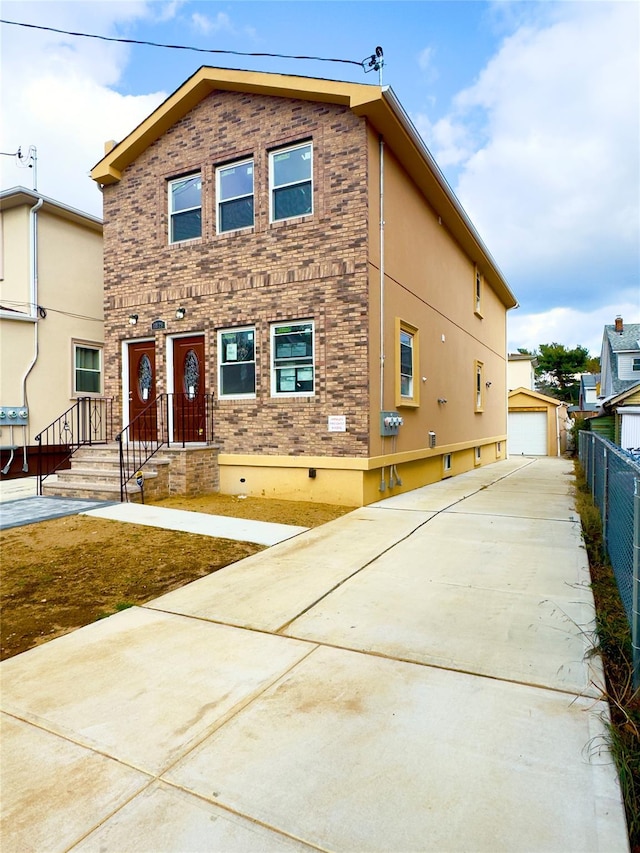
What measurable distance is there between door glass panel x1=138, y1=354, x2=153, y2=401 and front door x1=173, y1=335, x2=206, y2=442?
69 centimetres

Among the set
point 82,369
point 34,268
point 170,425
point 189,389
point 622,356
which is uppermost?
point 34,268

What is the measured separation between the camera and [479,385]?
55.3 feet

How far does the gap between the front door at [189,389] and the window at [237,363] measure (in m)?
0.45

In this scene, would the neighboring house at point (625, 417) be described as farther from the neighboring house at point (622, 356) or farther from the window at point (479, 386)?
the neighboring house at point (622, 356)

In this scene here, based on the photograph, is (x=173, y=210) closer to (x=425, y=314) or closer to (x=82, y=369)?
(x=82, y=369)

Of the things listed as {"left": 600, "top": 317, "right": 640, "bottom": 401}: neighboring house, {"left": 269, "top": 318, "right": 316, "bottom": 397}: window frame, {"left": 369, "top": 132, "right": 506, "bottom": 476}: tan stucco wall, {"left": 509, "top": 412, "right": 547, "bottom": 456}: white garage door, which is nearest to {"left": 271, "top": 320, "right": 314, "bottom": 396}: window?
{"left": 269, "top": 318, "right": 316, "bottom": 397}: window frame

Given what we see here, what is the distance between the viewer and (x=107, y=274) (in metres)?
10.8

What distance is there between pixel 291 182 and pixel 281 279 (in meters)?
1.79

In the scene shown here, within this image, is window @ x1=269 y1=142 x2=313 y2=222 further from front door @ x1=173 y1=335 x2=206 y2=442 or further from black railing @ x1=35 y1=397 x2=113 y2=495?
Answer: black railing @ x1=35 y1=397 x2=113 y2=495

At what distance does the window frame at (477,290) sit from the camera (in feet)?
52.7

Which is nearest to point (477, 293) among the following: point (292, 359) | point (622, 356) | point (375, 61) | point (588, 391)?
point (375, 61)

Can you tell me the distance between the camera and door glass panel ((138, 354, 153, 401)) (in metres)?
10.4

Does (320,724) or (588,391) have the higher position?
(588,391)

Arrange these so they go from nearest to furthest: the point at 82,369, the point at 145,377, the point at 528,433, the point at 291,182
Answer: the point at 291,182, the point at 145,377, the point at 82,369, the point at 528,433
